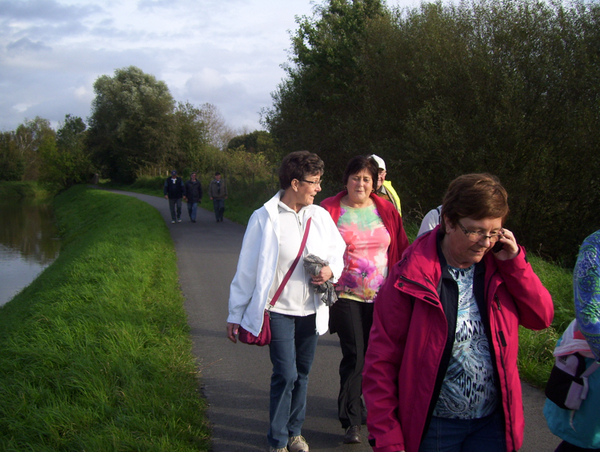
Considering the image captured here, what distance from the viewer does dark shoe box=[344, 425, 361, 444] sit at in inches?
139

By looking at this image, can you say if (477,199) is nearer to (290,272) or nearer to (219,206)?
(290,272)

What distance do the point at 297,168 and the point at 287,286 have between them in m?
0.76

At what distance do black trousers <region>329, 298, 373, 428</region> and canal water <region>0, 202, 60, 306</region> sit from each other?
35.8 feet

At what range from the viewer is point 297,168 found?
3.27m

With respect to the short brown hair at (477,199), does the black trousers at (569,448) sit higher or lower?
lower

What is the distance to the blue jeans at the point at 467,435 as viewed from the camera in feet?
6.76

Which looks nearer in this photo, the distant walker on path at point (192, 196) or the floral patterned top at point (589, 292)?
the floral patterned top at point (589, 292)

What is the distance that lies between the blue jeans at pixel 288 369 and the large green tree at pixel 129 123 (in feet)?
152

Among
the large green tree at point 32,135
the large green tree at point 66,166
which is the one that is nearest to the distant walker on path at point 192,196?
the large green tree at point 66,166

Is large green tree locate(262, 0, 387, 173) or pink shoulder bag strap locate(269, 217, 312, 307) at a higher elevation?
large green tree locate(262, 0, 387, 173)

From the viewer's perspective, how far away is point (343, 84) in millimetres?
18594

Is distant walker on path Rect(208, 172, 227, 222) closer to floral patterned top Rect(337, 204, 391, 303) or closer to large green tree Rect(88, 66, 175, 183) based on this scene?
floral patterned top Rect(337, 204, 391, 303)

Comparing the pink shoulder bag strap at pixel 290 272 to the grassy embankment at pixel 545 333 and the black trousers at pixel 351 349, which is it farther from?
the grassy embankment at pixel 545 333

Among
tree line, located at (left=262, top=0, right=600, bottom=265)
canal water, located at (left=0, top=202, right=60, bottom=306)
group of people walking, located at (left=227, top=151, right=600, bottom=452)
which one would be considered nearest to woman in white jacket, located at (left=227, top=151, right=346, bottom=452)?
group of people walking, located at (left=227, top=151, right=600, bottom=452)
